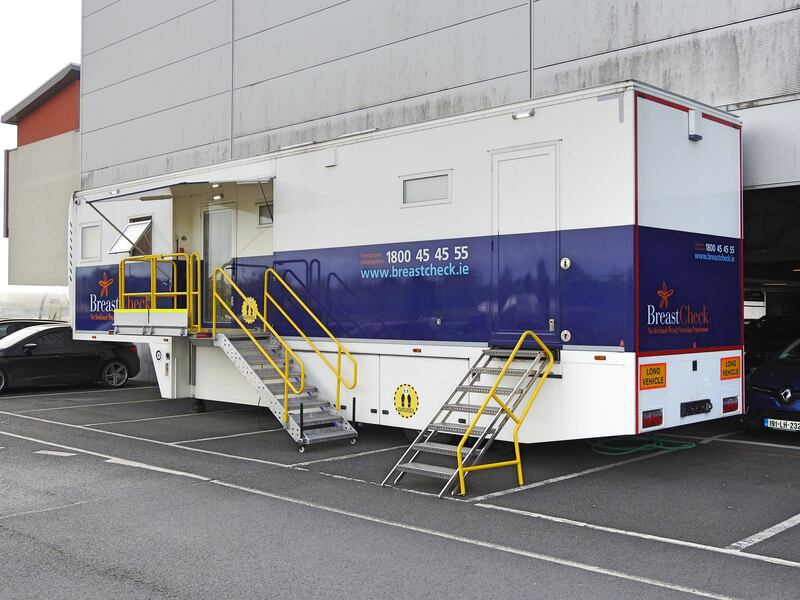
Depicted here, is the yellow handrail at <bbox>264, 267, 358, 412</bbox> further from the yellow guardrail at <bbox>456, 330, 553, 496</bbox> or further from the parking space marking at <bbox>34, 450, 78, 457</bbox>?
the parking space marking at <bbox>34, 450, 78, 457</bbox>

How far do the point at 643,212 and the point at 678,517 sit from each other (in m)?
2.79

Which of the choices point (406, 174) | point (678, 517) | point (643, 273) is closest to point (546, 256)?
point (643, 273)

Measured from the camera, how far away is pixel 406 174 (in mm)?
9539

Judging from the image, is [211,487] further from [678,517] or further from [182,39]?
[182,39]

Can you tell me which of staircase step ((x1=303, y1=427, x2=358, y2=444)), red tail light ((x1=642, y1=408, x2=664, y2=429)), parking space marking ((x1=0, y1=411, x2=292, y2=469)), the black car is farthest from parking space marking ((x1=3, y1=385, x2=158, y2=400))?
red tail light ((x1=642, y1=408, x2=664, y2=429))

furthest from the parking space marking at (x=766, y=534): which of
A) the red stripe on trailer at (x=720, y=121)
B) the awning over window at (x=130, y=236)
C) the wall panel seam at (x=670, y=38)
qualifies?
the awning over window at (x=130, y=236)

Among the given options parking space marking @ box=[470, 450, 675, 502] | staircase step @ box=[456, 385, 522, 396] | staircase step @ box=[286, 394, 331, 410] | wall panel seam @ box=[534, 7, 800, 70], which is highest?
wall panel seam @ box=[534, 7, 800, 70]

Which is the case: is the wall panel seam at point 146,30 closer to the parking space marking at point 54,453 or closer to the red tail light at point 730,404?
the parking space marking at point 54,453

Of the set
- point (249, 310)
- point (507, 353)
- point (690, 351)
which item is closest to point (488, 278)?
point (507, 353)

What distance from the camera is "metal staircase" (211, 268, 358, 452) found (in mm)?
9820

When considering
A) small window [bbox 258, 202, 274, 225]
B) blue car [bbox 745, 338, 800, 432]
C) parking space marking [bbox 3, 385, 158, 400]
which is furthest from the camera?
parking space marking [bbox 3, 385, 158, 400]

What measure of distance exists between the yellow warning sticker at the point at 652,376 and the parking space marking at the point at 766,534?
5.29 ft

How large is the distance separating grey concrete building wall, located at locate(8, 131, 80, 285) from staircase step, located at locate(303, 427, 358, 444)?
17.6 metres

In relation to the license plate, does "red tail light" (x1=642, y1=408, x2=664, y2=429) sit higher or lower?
higher
